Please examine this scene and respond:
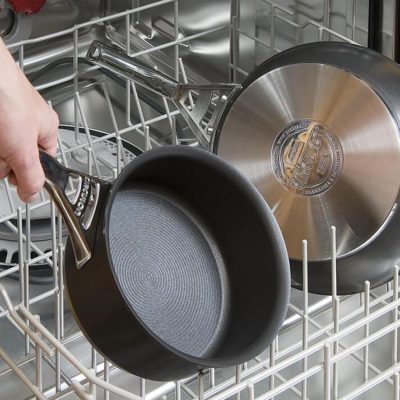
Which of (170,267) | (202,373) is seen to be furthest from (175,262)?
(202,373)

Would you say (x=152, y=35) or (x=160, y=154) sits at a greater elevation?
(x=160, y=154)

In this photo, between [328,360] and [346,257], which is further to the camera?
[346,257]

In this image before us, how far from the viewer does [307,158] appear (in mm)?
966

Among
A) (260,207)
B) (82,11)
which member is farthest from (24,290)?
(82,11)

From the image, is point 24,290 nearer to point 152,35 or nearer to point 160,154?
point 160,154

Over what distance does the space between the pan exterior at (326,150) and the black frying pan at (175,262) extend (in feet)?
0.34

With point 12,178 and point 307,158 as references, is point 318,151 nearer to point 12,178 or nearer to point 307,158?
point 307,158

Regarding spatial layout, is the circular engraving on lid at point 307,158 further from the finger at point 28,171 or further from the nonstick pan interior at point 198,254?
the finger at point 28,171

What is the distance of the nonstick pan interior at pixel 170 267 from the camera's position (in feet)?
2.67

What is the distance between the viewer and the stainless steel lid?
0.93 metres

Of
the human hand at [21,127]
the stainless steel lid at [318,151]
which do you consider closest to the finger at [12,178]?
the human hand at [21,127]

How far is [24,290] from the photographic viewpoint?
34.0 inches

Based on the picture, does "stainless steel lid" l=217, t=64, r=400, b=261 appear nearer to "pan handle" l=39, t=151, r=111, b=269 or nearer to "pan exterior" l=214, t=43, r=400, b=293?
"pan exterior" l=214, t=43, r=400, b=293

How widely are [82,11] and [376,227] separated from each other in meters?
0.45
